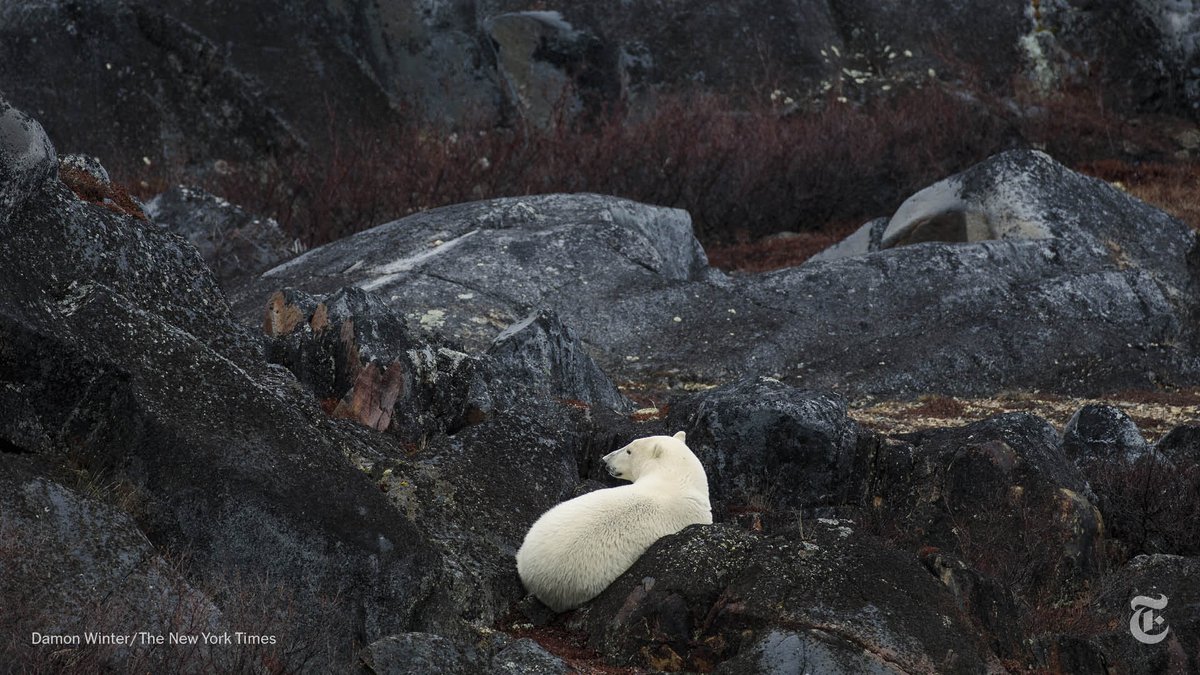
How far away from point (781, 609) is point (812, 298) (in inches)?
377

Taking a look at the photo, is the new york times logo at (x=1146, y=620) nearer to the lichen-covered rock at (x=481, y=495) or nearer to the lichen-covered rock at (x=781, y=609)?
the lichen-covered rock at (x=781, y=609)

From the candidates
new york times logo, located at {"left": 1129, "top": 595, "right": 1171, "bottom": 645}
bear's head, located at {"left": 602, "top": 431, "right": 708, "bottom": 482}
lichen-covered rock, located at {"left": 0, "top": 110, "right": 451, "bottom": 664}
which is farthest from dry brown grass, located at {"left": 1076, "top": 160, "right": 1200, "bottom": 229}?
lichen-covered rock, located at {"left": 0, "top": 110, "right": 451, "bottom": 664}

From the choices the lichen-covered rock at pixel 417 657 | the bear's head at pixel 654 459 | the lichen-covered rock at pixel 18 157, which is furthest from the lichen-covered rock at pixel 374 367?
the lichen-covered rock at pixel 417 657

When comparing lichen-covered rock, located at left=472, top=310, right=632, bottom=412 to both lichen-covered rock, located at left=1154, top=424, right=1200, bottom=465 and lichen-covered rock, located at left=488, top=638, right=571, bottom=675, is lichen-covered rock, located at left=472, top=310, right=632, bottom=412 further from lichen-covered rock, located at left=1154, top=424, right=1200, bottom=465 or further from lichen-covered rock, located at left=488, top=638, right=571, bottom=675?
lichen-covered rock, located at left=488, top=638, right=571, bottom=675

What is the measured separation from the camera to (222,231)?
1698cm

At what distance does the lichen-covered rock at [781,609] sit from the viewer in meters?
5.33

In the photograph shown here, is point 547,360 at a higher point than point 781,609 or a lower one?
lower

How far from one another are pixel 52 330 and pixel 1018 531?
5358 millimetres

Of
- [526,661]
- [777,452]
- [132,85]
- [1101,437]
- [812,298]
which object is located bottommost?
[1101,437]

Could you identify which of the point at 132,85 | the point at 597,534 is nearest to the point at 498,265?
the point at 597,534

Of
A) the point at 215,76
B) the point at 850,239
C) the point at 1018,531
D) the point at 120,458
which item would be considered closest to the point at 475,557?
the point at 120,458

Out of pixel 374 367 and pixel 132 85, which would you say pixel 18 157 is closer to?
pixel 374 367

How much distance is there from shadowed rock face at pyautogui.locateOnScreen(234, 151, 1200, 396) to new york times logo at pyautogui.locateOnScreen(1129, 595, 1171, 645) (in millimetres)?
6297

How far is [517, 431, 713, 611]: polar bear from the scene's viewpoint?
618 cm
